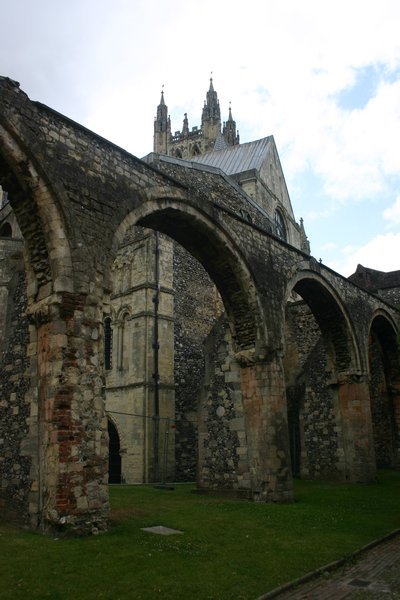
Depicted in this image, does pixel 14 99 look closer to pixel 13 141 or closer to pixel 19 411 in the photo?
pixel 13 141

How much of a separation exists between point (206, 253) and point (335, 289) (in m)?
5.84

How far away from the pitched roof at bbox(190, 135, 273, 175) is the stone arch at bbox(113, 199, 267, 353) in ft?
71.9

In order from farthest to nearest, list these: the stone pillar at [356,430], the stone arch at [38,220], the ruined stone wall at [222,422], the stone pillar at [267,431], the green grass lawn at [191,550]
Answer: the stone pillar at [356,430], the ruined stone wall at [222,422], the stone pillar at [267,431], the stone arch at [38,220], the green grass lawn at [191,550]

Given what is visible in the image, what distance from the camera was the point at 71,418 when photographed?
7.31 m

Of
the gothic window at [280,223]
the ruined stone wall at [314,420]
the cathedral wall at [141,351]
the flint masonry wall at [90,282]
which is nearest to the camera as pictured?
the flint masonry wall at [90,282]

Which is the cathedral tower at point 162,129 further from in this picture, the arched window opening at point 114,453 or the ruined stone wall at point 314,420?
the ruined stone wall at point 314,420

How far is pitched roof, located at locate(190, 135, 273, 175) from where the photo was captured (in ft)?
111

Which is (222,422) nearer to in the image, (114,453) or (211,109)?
(114,453)

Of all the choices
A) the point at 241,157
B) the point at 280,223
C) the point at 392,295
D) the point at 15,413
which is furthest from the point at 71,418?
the point at 241,157

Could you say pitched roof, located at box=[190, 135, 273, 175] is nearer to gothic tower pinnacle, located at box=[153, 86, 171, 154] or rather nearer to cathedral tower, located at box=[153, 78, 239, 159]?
cathedral tower, located at box=[153, 78, 239, 159]

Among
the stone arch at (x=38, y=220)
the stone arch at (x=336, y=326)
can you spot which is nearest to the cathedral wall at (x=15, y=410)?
the stone arch at (x=38, y=220)

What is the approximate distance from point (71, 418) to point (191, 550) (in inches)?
92.8

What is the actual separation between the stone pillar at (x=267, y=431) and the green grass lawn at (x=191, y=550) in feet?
2.05

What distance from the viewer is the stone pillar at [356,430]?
51.2 feet
